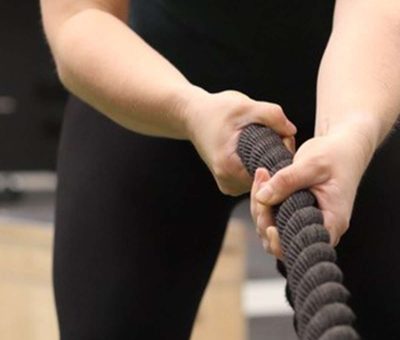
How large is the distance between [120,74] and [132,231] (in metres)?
0.25

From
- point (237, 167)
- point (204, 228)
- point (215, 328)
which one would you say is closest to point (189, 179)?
point (204, 228)

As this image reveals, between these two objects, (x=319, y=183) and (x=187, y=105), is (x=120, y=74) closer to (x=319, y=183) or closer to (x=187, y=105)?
(x=187, y=105)

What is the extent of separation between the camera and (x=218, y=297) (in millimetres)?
2090

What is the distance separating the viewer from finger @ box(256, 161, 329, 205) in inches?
28.0

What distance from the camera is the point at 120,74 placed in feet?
3.08

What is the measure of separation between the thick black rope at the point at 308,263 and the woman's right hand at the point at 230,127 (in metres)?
0.03

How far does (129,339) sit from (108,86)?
11.9 inches

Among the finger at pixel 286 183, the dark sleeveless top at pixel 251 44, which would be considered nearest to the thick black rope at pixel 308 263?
the finger at pixel 286 183

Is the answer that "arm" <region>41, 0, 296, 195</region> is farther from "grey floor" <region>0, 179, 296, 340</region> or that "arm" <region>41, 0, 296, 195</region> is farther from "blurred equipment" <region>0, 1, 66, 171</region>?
"blurred equipment" <region>0, 1, 66, 171</region>

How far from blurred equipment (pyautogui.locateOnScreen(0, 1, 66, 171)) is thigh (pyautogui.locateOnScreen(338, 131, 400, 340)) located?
298 centimetres

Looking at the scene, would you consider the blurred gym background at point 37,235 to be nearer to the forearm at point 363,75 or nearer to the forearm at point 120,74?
the forearm at point 120,74

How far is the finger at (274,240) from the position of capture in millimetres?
722

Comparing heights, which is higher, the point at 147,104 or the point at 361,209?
the point at 147,104

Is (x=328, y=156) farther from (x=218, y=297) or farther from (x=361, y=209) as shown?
(x=218, y=297)
